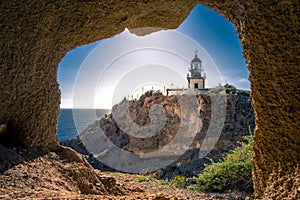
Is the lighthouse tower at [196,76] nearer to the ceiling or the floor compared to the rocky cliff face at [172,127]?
nearer to the ceiling

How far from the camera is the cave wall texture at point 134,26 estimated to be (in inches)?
63.2

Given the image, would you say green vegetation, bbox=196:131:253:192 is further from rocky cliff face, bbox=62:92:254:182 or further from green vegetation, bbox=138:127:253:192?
rocky cliff face, bbox=62:92:254:182

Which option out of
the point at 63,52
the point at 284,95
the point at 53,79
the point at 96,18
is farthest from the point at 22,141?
the point at 284,95

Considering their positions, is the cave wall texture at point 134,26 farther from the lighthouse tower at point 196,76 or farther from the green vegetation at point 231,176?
the lighthouse tower at point 196,76

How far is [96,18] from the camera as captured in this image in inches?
95.3

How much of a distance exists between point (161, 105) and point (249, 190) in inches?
410

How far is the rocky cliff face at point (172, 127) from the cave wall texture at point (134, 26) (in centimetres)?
724

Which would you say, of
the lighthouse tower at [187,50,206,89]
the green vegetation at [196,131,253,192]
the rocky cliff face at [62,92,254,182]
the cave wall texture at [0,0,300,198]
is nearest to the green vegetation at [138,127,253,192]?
the green vegetation at [196,131,253,192]

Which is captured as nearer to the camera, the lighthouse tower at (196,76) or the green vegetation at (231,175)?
the green vegetation at (231,175)

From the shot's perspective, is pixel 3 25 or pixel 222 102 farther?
pixel 222 102

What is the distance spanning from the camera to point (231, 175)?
473 cm

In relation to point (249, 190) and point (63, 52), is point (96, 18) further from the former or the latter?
point (249, 190)

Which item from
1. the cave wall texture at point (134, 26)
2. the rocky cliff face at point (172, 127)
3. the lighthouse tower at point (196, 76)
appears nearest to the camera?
the cave wall texture at point (134, 26)

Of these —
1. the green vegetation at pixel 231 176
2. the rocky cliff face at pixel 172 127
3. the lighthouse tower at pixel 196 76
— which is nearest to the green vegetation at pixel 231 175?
the green vegetation at pixel 231 176
